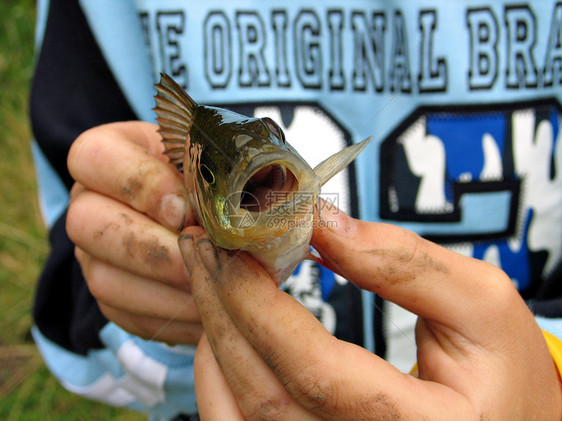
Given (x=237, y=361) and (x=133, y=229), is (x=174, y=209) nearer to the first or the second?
(x=133, y=229)

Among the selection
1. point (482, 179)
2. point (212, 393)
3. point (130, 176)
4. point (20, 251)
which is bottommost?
point (20, 251)

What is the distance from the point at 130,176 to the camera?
78 centimetres

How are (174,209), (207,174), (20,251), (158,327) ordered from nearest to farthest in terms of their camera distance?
(207,174) → (174,209) → (158,327) → (20,251)

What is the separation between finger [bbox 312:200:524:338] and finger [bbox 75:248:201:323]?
27cm

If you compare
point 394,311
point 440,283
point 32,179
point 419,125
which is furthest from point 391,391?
point 32,179

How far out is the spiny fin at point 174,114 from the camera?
74cm

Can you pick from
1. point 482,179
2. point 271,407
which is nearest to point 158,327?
point 271,407

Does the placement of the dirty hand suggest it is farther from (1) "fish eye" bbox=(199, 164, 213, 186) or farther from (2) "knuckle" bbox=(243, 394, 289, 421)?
(1) "fish eye" bbox=(199, 164, 213, 186)

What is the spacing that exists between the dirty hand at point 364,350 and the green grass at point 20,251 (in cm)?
156

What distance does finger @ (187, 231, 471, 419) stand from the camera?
24.1 inches

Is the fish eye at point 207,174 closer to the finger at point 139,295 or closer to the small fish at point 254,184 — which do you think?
the small fish at point 254,184

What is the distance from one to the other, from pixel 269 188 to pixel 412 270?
236 millimetres

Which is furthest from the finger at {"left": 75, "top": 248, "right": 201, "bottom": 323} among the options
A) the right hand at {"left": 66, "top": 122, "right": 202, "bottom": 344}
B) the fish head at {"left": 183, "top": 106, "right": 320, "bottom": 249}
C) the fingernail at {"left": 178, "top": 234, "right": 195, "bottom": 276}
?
the fish head at {"left": 183, "top": 106, "right": 320, "bottom": 249}

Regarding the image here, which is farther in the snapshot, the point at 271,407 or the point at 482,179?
the point at 482,179
